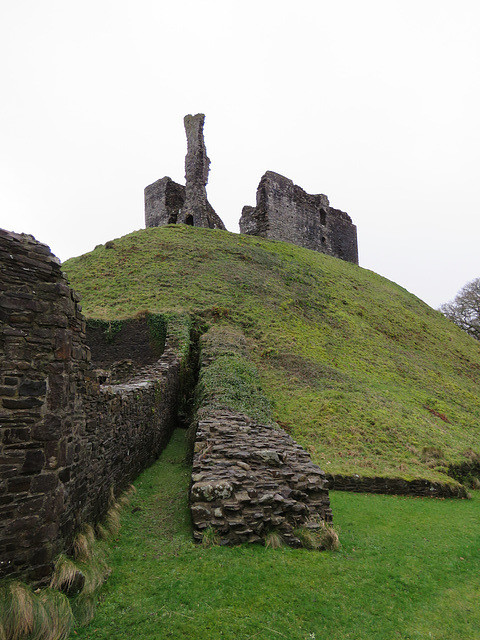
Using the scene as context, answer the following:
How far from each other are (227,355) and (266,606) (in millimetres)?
11718

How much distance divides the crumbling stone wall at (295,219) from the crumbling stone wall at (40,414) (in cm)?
3546

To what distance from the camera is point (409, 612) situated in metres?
5.12

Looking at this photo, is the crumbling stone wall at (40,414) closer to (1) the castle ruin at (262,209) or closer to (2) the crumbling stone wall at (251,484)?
(2) the crumbling stone wall at (251,484)

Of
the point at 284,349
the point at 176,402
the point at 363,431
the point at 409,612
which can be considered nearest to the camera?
the point at 409,612

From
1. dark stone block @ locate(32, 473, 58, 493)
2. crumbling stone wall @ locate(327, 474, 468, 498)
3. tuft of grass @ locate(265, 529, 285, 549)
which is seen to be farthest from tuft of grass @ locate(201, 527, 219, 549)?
crumbling stone wall @ locate(327, 474, 468, 498)

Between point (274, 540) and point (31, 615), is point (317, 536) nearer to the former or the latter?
point (274, 540)

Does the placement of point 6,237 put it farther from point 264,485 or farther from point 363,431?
point 363,431

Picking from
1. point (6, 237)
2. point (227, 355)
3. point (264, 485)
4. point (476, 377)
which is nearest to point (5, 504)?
point (6, 237)

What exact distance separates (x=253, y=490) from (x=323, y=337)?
681 inches

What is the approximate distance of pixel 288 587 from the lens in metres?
5.22

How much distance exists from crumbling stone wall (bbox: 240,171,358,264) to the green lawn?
35067mm

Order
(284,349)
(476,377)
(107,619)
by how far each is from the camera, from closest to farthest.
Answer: (107,619) < (284,349) < (476,377)

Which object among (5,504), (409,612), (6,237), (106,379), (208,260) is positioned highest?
(208,260)

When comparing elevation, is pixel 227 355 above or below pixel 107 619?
above
